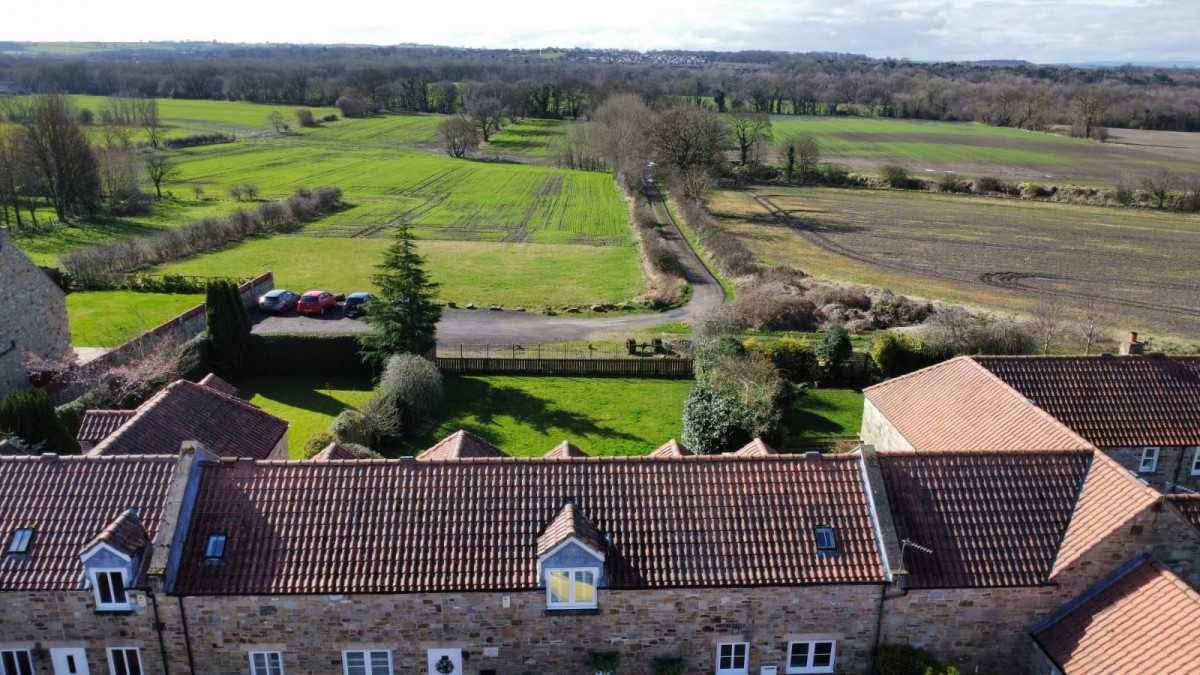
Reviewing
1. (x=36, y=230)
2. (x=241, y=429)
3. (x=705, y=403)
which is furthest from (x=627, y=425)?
(x=36, y=230)

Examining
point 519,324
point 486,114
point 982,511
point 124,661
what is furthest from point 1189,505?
point 486,114

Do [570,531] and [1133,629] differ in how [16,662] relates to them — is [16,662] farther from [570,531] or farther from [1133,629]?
[1133,629]

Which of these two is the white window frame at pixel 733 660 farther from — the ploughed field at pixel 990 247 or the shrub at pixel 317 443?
the ploughed field at pixel 990 247

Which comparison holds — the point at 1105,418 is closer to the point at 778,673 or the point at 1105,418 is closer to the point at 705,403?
the point at 705,403

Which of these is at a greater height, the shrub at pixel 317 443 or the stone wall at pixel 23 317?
the stone wall at pixel 23 317

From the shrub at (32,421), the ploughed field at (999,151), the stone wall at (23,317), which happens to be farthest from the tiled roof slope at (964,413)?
the ploughed field at (999,151)

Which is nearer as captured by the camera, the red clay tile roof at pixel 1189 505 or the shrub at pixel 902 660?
the shrub at pixel 902 660
